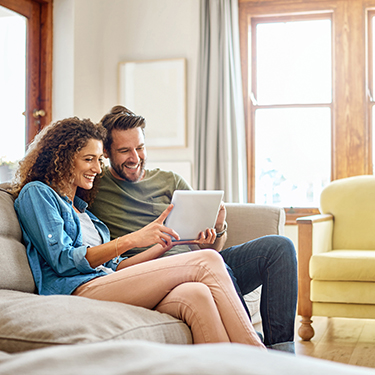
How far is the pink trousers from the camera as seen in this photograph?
139 cm

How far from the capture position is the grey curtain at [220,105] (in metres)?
3.91

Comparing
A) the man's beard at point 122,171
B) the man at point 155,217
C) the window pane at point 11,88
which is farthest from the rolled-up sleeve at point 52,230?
the window pane at point 11,88

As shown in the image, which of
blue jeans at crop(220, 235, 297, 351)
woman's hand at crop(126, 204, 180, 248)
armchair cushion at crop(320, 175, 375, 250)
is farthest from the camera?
armchair cushion at crop(320, 175, 375, 250)

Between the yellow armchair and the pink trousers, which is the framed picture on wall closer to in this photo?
the yellow armchair

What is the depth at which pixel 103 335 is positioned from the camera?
116 centimetres

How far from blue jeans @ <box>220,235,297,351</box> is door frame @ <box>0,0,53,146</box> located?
90.9 inches

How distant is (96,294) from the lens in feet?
4.84

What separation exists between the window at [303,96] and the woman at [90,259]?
2.46 metres

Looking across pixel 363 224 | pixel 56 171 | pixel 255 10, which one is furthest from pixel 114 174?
pixel 255 10

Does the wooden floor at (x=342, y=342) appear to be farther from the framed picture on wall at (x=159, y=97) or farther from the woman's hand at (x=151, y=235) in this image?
the framed picture on wall at (x=159, y=97)

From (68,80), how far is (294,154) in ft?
6.00

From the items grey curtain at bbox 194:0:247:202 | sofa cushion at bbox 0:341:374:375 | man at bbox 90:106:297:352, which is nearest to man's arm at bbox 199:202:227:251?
man at bbox 90:106:297:352

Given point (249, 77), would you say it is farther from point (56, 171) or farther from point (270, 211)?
point (56, 171)

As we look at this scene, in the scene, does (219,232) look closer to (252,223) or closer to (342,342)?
(252,223)
